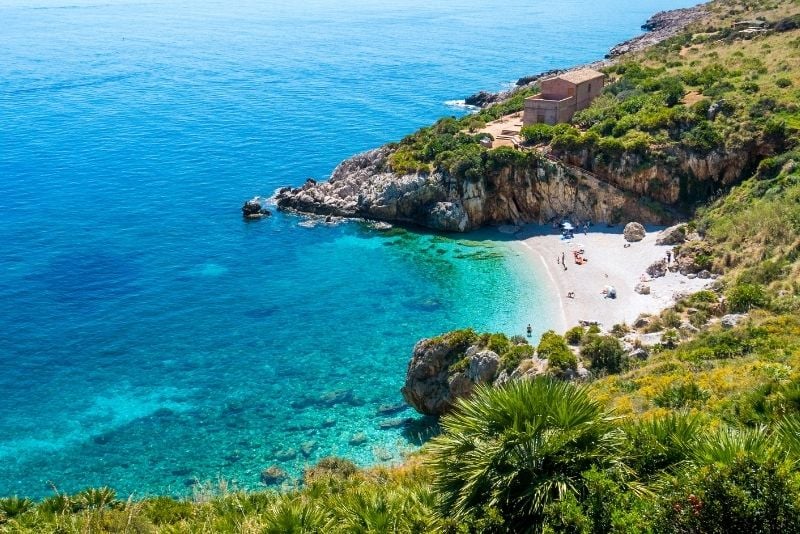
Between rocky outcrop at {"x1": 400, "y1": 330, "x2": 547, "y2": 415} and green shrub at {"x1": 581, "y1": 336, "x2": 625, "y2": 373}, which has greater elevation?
green shrub at {"x1": 581, "y1": 336, "x2": 625, "y2": 373}

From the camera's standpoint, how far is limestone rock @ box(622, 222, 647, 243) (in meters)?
49.4

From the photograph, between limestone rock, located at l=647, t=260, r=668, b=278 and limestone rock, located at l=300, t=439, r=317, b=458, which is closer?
limestone rock, located at l=300, t=439, r=317, b=458

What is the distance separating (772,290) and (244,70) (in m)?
110

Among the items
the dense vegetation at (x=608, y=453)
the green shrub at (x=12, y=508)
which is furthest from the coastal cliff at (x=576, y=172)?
the green shrub at (x=12, y=508)

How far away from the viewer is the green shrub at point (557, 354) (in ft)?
97.0

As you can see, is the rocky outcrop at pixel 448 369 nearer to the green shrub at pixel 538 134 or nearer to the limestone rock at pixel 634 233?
the limestone rock at pixel 634 233

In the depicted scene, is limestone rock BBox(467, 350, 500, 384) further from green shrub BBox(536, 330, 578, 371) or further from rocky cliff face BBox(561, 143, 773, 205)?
rocky cliff face BBox(561, 143, 773, 205)

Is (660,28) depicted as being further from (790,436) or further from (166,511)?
(166,511)

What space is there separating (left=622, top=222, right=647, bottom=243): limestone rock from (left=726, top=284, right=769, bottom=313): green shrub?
15692 mm

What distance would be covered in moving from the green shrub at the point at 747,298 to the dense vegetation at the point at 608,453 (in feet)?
0.22

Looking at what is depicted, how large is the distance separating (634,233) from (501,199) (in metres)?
10.9

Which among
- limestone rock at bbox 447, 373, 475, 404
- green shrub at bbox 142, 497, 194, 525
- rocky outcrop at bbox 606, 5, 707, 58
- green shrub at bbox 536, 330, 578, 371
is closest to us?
green shrub at bbox 142, 497, 194, 525

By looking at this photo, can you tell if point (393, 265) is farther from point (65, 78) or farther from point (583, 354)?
point (65, 78)

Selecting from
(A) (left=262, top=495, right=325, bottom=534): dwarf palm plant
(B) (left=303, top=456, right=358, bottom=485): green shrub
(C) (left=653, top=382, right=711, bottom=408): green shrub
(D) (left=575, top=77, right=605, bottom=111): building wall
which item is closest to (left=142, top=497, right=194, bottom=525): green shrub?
(A) (left=262, top=495, right=325, bottom=534): dwarf palm plant
